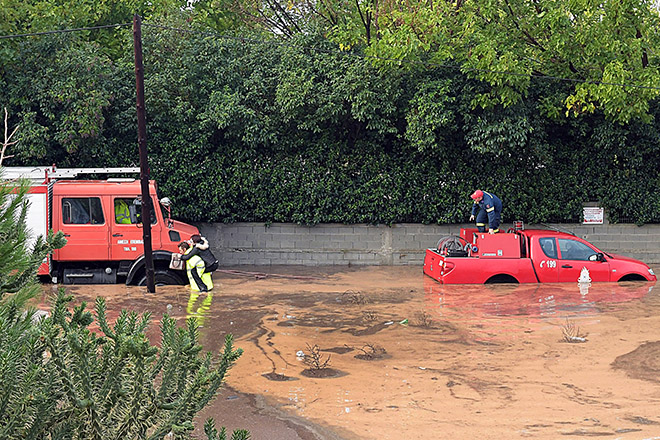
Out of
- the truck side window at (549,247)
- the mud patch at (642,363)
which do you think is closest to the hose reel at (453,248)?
the truck side window at (549,247)

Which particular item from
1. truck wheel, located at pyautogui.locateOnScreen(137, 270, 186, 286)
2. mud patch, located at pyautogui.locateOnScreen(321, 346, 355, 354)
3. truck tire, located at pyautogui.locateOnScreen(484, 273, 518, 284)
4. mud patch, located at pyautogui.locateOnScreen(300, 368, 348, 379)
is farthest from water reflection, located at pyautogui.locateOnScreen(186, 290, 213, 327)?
truck tire, located at pyautogui.locateOnScreen(484, 273, 518, 284)

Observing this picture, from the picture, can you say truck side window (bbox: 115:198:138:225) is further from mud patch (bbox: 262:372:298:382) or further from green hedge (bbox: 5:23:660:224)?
mud patch (bbox: 262:372:298:382)

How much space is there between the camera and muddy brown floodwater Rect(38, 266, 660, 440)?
789 centimetres

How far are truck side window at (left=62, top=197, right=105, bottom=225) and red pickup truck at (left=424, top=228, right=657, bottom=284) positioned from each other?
7737 millimetres

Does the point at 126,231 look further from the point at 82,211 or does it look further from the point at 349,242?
the point at 349,242

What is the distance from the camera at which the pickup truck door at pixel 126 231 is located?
16.0 m

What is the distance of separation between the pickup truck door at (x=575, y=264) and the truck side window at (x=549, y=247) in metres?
0.14

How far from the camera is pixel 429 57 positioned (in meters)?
19.7

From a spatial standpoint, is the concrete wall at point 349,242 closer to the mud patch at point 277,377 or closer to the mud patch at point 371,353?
the mud patch at point 371,353

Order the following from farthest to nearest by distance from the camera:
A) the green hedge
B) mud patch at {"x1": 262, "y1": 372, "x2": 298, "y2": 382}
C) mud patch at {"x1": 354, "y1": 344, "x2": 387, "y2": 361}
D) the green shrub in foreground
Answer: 1. the green hedge
2. mud patch at {"x1": 354, "y1": 344, "x2": 387, "y2": 361}
3. mud patch at {"x1": 262, "y1": 372, "x2": 298, "y2": 382}
4. the green shrub in foreground

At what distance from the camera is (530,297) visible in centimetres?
1501

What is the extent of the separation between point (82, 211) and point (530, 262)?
393 inches

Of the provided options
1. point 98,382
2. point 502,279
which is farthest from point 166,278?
point 98,382

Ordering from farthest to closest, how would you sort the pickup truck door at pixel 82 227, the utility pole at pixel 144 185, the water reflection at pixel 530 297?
the pickup truck door at pixel 82 227, the utility pole at pixel 144 185, the water reflection at pixel 530 297
